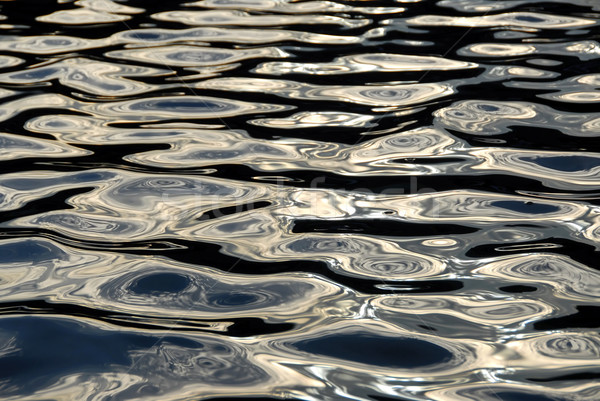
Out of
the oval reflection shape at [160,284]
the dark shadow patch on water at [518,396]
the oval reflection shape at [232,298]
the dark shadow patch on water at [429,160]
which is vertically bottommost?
the dark shadow patch on water at [518,396]

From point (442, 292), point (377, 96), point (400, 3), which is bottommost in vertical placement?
point (442, 292)

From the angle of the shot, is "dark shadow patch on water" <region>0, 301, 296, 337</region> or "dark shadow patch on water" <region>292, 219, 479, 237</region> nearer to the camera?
"dark shadow patch on water" <region>0, 301, 296, 337</region>

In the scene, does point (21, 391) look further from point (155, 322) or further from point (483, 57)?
point (483, 57)

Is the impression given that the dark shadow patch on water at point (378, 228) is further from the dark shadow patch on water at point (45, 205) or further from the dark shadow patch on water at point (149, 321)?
the dark shadow patch on water at point (45, 205)

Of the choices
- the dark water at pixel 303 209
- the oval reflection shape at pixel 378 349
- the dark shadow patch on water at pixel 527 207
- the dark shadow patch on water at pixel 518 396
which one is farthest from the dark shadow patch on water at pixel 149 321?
the dark shadow patch on water at pixel 527 207

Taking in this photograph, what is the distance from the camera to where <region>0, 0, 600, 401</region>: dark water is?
1.71 meters

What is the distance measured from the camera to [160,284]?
6.75 ft

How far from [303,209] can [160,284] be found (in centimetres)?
65

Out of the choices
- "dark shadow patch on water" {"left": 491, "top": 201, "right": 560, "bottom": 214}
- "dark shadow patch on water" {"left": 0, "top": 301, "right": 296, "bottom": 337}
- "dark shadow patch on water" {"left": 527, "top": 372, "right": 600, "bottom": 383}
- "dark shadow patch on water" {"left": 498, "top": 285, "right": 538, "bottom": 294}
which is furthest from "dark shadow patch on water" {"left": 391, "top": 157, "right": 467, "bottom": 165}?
"dark shadow patch on water" {"left": 527, "top": 372, "right": 600, "bottom": 383}

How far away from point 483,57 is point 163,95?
1.74 meters

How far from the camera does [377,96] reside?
355cm

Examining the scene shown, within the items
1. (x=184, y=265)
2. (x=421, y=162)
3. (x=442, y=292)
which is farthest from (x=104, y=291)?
(x=421, y=162)

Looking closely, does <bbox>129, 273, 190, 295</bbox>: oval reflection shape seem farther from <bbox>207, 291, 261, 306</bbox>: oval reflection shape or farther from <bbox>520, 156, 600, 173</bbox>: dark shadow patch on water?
<bbox>520, 156, 600, 173</bbox>: dark shadow patch on water

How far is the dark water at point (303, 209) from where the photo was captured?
171 cm
